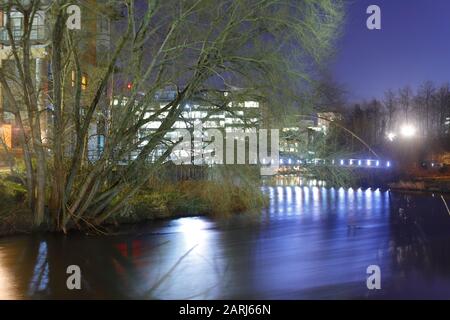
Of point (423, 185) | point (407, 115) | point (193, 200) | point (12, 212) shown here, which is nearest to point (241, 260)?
point (12, 212)

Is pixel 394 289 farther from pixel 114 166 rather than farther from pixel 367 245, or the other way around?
pixel 114 166

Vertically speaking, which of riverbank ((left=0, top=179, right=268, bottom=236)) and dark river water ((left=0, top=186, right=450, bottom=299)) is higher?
riverbank ((left=0, top=179, right=268, bottom=236))

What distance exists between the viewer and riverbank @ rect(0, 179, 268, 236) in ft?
65.0

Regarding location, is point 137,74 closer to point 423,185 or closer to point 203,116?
point 203,116

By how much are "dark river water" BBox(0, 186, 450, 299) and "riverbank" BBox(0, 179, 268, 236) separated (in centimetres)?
85

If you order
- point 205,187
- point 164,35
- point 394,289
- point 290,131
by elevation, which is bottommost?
point 394,289

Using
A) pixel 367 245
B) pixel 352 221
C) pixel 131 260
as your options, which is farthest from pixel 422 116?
pixel 131 260

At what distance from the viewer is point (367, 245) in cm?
1875

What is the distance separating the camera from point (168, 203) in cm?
2566

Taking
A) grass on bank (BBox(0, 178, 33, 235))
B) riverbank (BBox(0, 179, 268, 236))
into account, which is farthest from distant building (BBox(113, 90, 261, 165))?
grass on bank (BBox(0, 178, 33, 235))

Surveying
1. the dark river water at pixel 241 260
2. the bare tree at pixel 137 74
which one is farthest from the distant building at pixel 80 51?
the dark river water at pixel 241 260

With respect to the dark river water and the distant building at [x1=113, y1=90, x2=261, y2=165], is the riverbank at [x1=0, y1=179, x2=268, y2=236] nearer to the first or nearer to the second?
the dark river water

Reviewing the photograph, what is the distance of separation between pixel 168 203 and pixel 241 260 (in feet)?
33.8
